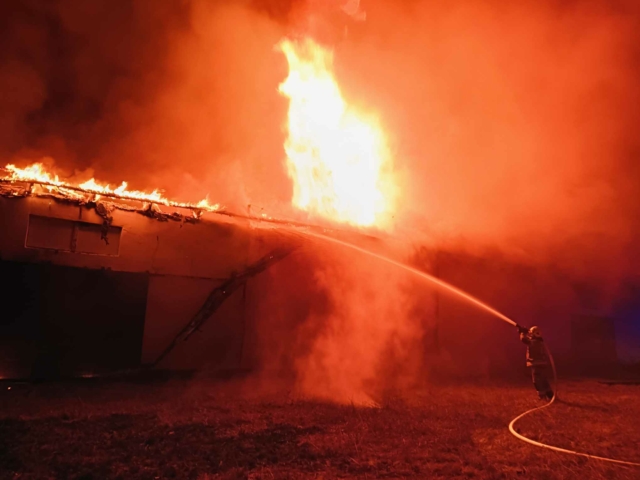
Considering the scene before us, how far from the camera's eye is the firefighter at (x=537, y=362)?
8.41 meters

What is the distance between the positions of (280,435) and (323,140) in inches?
306

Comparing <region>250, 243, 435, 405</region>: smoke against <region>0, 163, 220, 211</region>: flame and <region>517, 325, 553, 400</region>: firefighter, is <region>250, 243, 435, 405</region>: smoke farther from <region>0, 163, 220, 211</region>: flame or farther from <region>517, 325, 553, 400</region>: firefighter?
<region>0, 163, 220, 211</region>: flame

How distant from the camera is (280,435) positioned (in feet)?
18.2

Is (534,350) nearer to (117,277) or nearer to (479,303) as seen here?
(479,303)

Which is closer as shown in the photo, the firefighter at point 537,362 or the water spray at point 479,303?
the water spray at point 479,303

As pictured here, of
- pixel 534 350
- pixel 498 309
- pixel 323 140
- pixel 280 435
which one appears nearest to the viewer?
pixel 280 435

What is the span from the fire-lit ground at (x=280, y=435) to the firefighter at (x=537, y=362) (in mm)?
383

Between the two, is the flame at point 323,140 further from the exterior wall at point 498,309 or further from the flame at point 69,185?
the exterior wall at point 498,309

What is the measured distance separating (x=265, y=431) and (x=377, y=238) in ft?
22.4

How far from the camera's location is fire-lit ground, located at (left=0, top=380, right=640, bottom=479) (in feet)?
14.8

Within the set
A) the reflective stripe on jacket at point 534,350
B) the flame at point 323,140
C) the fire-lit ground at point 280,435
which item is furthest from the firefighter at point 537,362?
the flame at point 323,140

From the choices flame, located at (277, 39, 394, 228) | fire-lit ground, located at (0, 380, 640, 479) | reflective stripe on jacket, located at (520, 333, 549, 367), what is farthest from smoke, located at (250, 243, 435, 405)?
reflective stripe on jacket, located at (520, 333, 549, 367)

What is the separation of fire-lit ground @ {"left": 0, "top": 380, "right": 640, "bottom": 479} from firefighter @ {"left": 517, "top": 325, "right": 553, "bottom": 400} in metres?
0.38

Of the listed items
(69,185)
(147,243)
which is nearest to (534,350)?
(147,243)
